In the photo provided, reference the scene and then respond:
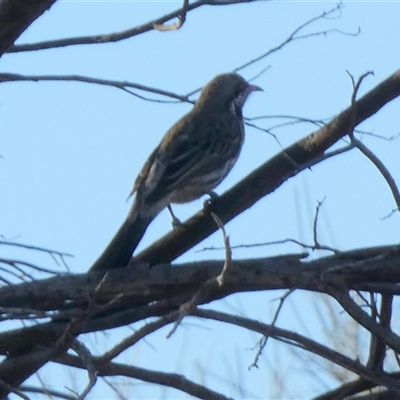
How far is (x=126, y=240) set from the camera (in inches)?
219

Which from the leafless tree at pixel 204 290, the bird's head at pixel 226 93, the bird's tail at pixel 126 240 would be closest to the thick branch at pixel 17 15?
the leafless tree at pixel 204 290

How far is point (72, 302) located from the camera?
4.53 meters

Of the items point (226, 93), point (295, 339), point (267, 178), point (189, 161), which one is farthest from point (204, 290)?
point (226, 93)

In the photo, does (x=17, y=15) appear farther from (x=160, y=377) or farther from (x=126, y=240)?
(x=126, y=240)

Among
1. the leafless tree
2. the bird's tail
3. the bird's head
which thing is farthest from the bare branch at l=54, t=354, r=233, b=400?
the bird's head

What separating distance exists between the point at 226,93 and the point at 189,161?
1328mm

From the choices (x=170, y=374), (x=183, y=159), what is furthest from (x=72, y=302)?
(x=183, y=159)

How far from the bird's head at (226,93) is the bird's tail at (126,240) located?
1.80 m

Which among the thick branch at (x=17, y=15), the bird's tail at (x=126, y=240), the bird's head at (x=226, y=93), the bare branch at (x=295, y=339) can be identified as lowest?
the bare branch at (x=295, y=339)

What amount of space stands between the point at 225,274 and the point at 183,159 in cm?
318

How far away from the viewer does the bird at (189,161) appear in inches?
229

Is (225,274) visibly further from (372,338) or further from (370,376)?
(372,338)

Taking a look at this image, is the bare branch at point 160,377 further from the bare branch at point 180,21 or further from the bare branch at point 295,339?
the bare branch at point 180,21

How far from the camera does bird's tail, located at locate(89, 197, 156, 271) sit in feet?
17.3
